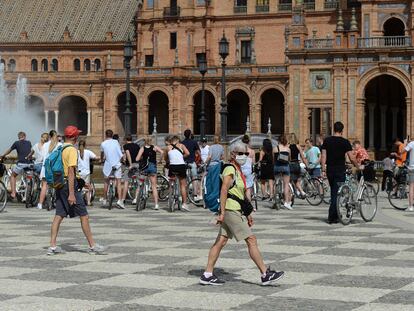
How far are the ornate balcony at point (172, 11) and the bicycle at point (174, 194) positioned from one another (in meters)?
53.6

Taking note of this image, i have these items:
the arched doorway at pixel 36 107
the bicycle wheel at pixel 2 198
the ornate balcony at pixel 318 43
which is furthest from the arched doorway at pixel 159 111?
the bicycle wheel at pixel 2 198

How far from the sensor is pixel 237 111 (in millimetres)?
77062

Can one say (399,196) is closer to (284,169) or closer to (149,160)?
(284,169)

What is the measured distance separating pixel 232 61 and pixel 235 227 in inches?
2595

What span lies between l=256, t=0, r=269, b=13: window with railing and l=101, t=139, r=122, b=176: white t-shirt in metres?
53.0

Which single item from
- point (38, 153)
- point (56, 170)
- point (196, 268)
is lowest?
point (196, 268)

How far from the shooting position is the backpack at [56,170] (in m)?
14.7

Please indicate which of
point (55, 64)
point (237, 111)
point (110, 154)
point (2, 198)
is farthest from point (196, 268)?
point (55, 64)

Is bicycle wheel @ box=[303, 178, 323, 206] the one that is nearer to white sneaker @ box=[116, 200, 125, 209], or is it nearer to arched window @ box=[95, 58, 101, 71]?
white sneaker @ box=[116, 200, 125, 209]

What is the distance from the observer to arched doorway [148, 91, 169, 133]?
252ft

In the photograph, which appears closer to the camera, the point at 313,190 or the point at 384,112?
the point at 313,190

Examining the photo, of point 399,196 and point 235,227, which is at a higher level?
point 235,227

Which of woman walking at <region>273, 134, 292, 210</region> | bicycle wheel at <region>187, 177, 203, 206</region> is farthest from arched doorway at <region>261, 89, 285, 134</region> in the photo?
woman walking at <region>273, 134, 292, 210</region>

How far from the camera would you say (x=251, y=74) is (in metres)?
71.8
